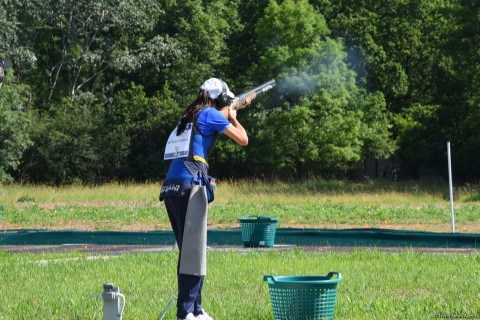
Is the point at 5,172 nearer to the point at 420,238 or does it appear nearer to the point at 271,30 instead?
the point at 271,30

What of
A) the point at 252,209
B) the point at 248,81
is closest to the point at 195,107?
the point at 252,209

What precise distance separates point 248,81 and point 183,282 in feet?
146

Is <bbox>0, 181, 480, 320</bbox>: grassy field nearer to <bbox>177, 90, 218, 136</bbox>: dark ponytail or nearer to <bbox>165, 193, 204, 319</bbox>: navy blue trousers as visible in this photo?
<bbox>165, 193, 204, 319</bbox>: navy blue trousers

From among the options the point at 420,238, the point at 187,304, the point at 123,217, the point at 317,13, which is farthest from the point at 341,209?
the point at 317,13

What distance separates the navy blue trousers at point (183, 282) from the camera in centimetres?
770

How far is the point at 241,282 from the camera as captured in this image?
1073cm

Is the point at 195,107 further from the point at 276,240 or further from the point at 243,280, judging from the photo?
the point at 276,240

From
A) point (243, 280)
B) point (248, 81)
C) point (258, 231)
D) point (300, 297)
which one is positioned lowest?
point (258, 231)

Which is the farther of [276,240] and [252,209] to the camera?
[252,209]

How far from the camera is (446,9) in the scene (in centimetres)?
4916

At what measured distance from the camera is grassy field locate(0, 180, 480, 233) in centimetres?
2342

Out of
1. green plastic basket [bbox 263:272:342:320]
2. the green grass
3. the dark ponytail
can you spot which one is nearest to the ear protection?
the dark ponytail

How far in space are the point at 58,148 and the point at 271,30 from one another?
12554 millimetres

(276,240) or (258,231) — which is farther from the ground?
(258,231)
